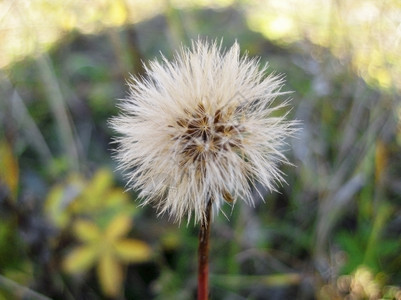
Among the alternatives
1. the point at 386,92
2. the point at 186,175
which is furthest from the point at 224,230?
the point at 186,175

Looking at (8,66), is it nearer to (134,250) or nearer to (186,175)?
(134,250)

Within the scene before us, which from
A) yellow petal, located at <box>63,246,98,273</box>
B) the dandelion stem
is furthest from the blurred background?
the dandelion stem

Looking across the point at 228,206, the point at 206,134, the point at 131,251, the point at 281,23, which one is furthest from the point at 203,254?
the point at 281,23

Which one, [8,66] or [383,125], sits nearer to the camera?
[383,125]

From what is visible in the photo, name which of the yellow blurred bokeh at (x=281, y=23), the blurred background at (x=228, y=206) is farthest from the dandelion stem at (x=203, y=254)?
the yellow blurred bokeh at (x=281, y=23)

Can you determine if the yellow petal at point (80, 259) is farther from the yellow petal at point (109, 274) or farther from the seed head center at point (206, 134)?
the seed head center at point (206, 134)

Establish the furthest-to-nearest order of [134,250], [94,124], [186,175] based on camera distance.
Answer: [94,124] < [134,250] < [186,175]

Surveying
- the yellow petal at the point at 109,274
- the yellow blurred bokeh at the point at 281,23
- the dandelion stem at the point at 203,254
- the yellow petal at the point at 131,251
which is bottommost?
the yellow petal at the point at 109,274

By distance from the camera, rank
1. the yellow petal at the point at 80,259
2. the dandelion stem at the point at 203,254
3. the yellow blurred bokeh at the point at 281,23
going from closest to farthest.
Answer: the dandelion stem at the point at 203,254
the yellow petal at the point at 80,259
the yellow blurred bokeh at the point at 281,23
